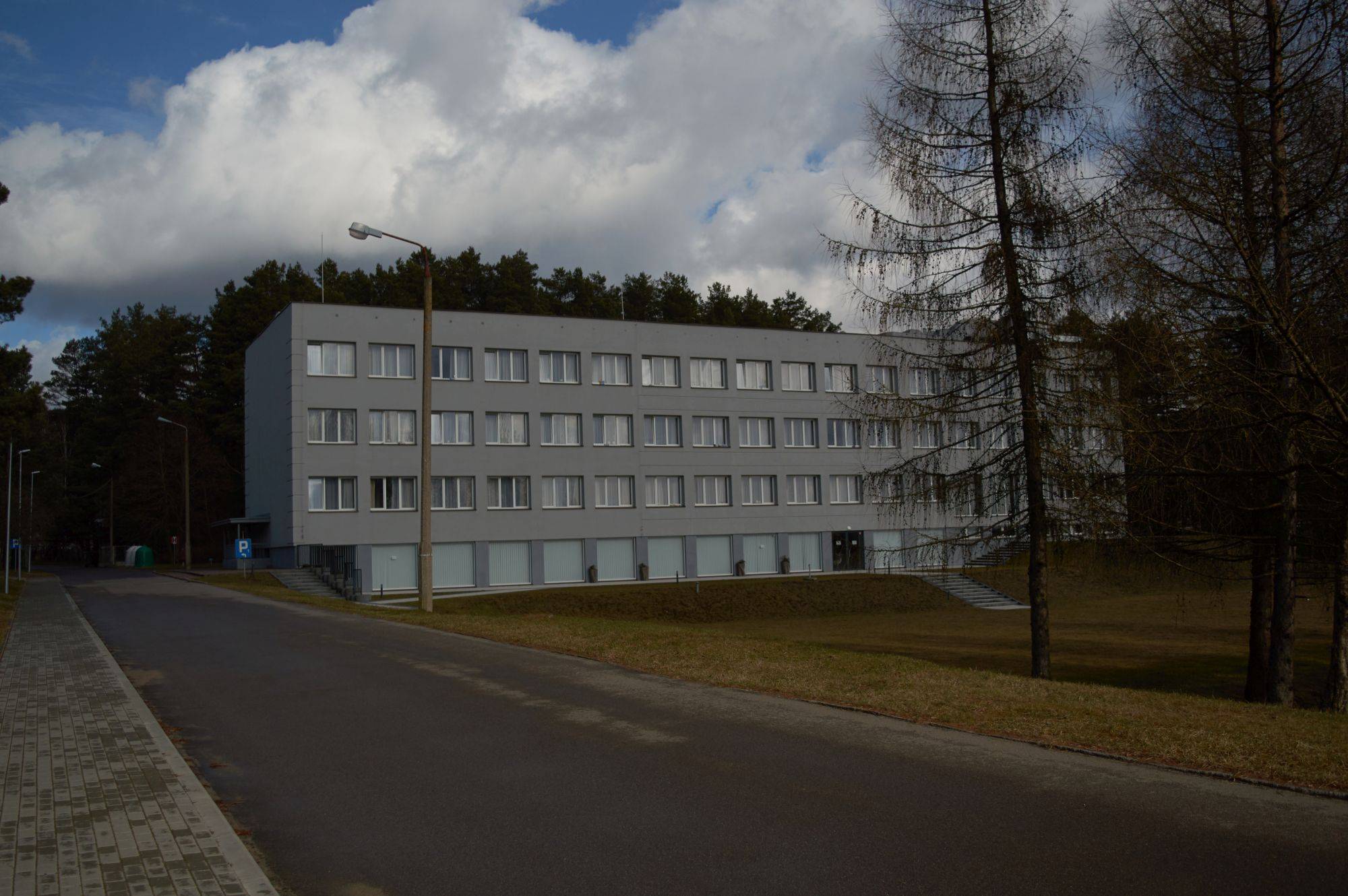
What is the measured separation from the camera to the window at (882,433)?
667 inches

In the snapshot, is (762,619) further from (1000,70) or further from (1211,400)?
(1211,400)

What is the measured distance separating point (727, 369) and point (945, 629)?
84.3 feet

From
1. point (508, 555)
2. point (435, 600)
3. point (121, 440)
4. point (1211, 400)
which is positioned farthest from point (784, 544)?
point (121, 440)

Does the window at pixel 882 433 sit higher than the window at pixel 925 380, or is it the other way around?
the window at pixel 925 380

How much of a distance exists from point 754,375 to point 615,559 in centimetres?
1305

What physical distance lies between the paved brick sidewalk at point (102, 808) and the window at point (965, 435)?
A: 12.9m

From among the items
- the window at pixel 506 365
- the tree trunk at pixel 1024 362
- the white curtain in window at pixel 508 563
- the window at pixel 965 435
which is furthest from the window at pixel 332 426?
the tree trunk at pixel 1024 362

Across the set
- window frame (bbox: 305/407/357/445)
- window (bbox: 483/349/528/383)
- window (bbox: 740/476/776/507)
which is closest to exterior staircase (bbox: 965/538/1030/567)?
window (bbox: 483/349/528/383)

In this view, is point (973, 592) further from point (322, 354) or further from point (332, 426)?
point (322, 354)

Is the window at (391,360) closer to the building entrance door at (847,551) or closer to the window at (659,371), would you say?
the window at (659,371)

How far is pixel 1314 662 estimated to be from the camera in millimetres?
22234

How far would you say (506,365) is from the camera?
49.8m

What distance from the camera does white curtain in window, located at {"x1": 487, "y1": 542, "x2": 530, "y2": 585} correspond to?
48469 mm

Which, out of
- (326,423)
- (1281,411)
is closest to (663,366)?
(326,423)
